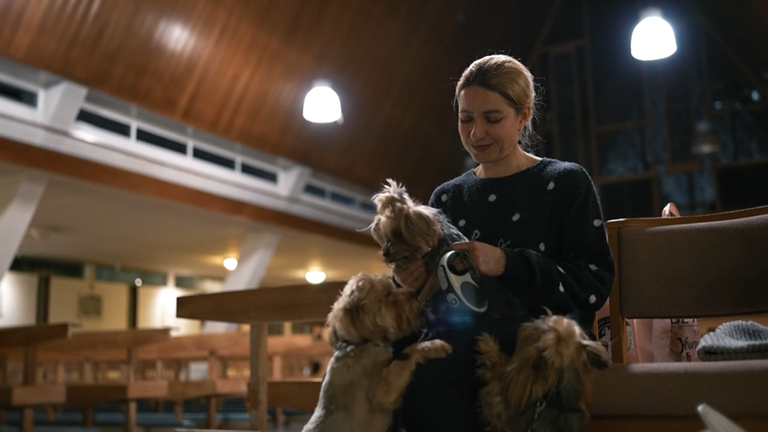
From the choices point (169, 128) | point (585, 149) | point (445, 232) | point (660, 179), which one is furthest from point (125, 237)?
point (445, 232)

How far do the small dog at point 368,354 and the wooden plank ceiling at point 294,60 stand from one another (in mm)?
5309

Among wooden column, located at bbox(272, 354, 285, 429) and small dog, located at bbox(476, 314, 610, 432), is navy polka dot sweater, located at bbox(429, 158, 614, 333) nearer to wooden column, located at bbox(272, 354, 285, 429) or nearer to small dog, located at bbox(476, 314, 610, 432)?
small dog, located at bbox(476, 314, 610, 432)

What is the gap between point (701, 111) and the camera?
36.0 ft

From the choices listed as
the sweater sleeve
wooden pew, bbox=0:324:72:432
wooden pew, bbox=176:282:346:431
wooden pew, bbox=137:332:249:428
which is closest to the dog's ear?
the sweater sleeve

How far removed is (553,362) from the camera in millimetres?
1665

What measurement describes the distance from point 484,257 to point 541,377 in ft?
0.89

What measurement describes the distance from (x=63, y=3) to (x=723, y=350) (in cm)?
587

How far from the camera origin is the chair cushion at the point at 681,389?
1.83m

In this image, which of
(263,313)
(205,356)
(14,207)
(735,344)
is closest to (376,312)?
A: (735,344)

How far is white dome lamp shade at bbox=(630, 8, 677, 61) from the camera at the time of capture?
18.9ft

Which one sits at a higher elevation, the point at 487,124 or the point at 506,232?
the point at 487,124

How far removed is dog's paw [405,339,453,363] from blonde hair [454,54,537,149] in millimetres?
615

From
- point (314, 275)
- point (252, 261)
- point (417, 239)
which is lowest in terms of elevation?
point (417, 239)

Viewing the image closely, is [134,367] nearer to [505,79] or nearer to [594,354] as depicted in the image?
[505,79]
